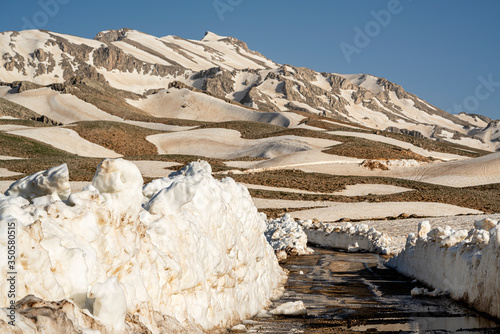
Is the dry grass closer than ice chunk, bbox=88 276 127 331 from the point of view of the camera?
No

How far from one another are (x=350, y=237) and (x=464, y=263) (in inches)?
525

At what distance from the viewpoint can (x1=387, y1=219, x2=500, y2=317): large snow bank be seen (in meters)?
8.66

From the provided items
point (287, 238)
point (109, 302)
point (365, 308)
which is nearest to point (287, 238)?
point (287, 238)

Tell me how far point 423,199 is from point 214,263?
33.1 meters

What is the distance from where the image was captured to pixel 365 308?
9.95 meters

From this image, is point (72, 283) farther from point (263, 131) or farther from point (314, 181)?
point (263, 131)

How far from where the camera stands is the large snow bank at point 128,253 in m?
4.44

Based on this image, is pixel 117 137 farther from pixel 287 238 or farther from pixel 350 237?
pixel 287 238

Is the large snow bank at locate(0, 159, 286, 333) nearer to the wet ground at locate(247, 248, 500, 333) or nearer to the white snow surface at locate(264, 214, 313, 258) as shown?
the wet ground at locate(247, 248, 500, 333)

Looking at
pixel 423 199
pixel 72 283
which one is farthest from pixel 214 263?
pixel 423 199

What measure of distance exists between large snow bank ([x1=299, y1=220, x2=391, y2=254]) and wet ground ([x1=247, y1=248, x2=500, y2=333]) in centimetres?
545

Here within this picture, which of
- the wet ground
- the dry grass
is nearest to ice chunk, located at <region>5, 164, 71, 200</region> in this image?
the wet ground

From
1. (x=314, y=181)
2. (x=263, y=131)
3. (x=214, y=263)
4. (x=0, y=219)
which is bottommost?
(x=214, y=263)

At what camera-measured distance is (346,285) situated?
43.4 feet
